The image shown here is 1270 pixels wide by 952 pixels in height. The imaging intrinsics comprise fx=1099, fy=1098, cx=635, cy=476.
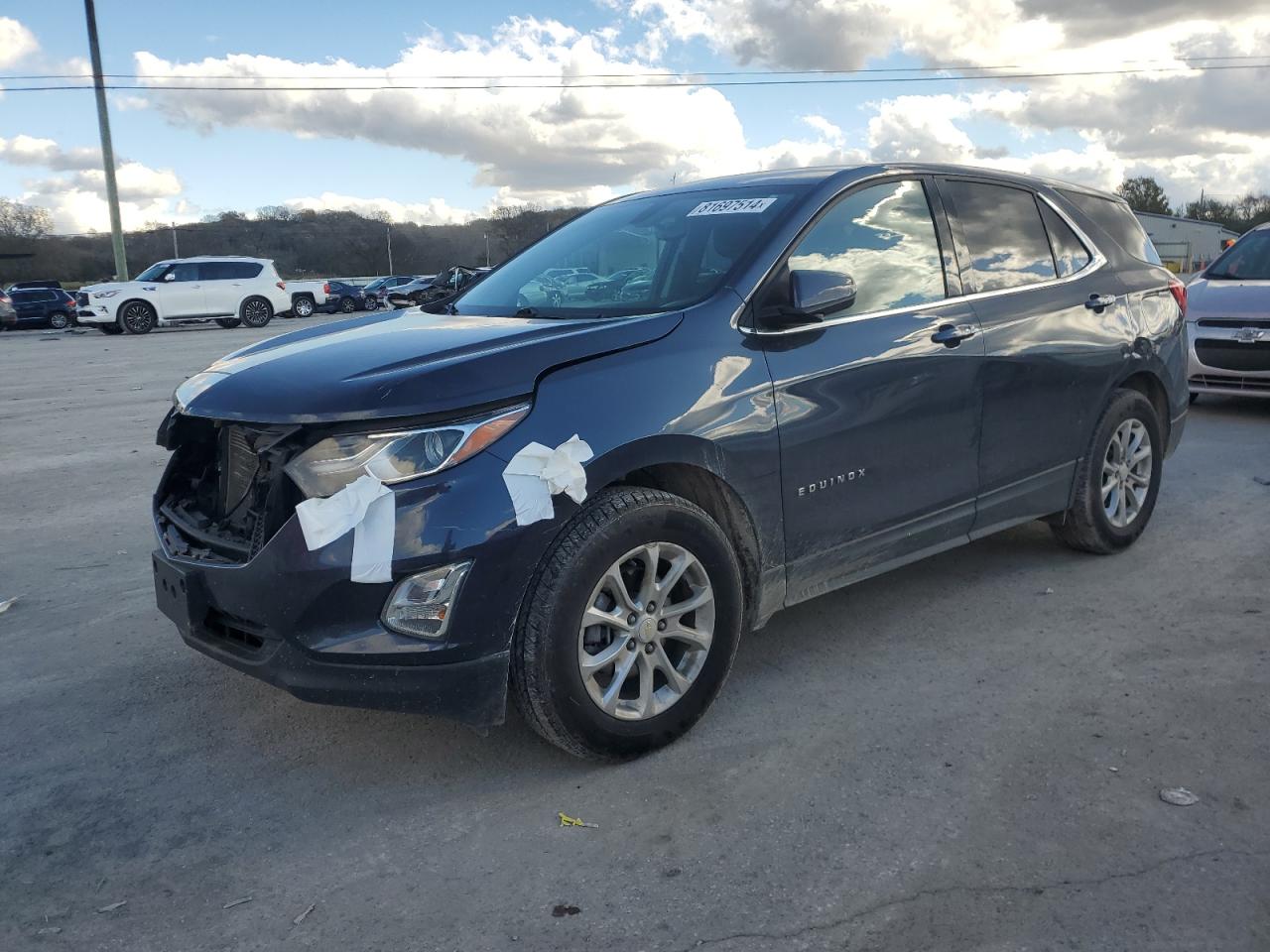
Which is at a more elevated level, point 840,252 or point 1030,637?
point 840,252

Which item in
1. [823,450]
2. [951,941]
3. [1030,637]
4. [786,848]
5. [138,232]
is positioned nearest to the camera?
[951,941]

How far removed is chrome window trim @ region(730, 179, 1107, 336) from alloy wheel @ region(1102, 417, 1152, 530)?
2.57 feet

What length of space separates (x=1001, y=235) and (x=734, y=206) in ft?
4.34

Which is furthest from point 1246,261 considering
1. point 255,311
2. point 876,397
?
point 255,311

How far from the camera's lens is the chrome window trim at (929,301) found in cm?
363

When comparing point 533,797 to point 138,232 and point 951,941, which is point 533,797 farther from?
point 138,232

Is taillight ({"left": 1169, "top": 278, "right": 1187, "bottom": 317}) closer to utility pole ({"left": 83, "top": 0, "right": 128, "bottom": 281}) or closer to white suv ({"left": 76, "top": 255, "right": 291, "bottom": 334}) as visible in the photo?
white suv ({"left": 76, "top": 255, "right": 291, "bottom": 334})

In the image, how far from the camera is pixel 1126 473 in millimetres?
5301

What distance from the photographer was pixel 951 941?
2.46 metres

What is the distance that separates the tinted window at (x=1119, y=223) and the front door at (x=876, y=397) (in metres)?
1.32

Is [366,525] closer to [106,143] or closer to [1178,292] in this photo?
[1178,292]

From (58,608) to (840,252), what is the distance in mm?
3714

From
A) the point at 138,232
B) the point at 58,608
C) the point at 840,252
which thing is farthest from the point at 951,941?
the point at 138,232

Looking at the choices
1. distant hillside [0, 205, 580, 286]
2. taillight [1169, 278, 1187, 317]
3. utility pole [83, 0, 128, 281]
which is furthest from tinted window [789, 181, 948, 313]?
distant hillside [0, 205, 580, 286]
